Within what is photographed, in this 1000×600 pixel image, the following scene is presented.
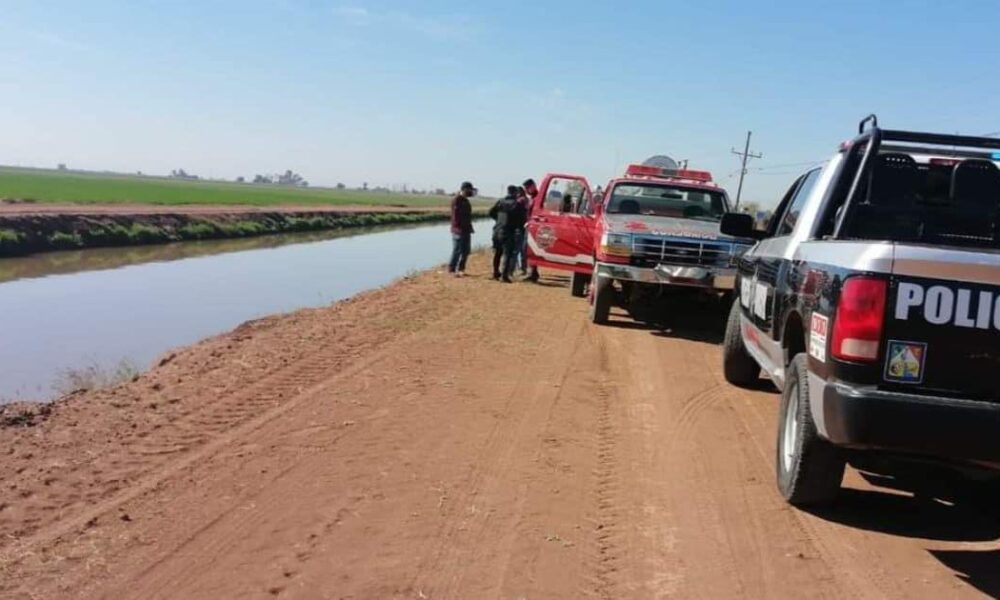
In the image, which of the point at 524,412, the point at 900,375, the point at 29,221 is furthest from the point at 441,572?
the point at 29,221

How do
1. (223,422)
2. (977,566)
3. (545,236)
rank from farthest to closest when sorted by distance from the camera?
(545,236) < (223,422) < (977,566)

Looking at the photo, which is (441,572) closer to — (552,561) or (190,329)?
(552,561)

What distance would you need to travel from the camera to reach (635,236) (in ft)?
36.7

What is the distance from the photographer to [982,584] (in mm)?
4141

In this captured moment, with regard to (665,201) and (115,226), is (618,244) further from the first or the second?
(115,226)

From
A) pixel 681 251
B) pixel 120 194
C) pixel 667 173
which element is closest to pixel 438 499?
pixel 681 251

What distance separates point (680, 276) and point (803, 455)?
6256 millimetres

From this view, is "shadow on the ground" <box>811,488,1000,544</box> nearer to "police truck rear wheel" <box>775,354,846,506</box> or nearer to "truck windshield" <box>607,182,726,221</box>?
"police truck rear wheel" <box>775,354,846,506</box>

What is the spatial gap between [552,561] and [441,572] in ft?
1.77

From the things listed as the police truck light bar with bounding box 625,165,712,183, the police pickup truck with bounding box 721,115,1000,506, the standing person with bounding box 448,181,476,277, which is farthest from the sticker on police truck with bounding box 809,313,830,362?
the standing person with bounding box 448,181,476,277

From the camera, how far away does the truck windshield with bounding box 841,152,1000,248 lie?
5.07 m

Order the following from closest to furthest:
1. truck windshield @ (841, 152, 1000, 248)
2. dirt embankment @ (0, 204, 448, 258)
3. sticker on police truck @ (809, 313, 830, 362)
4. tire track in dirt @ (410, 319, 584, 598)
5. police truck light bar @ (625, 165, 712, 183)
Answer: tire track in dirt @ (410, 319, 584, 598) → sticker on police truck @ (809, 313, 830, 362) → truck windshield @ (841, 152, 1000, 248) → police truck light bar @ (625, 165, 712, 183) → dirt embankment @ (0, 204, 448, 258)

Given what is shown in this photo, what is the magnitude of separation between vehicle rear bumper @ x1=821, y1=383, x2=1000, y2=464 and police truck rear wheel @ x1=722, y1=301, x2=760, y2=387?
3999mm

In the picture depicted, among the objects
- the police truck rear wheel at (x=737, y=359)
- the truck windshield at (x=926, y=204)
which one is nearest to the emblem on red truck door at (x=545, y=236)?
the police truck rear wheel at (x=737, y=359)
